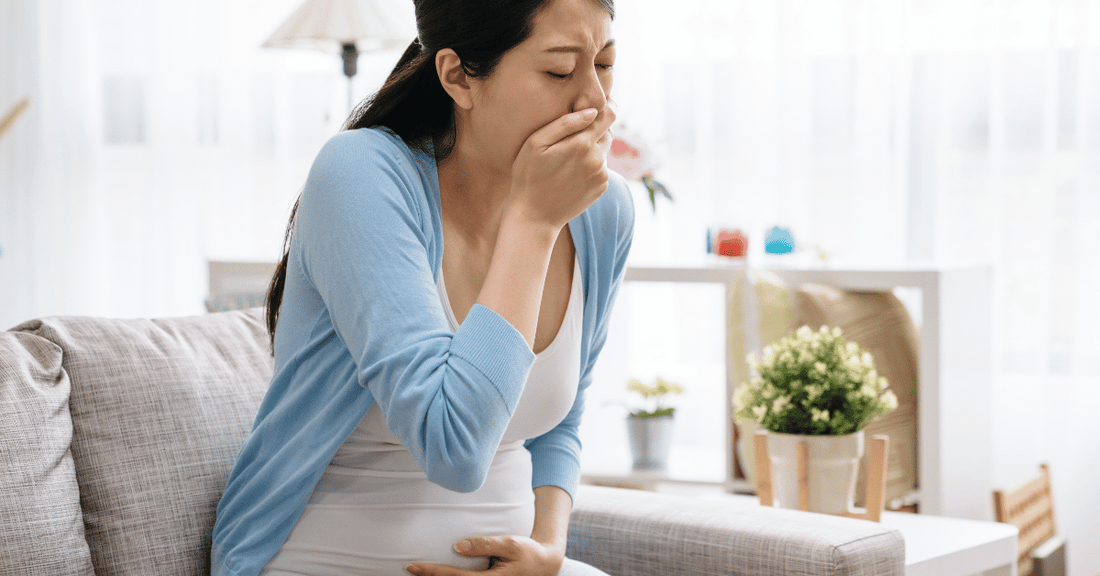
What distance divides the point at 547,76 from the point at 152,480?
60cm

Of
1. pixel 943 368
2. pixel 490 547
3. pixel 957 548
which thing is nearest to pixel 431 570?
pixel 490 547

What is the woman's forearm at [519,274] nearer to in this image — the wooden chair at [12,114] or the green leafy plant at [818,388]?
the green leafy plant at [818,388]

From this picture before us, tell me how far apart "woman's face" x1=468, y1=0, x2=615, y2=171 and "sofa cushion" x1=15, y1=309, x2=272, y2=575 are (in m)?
0.47

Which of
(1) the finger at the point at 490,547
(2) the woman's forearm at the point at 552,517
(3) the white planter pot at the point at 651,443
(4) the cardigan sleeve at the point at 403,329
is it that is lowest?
(3) the white planter pot at the point at 651,443

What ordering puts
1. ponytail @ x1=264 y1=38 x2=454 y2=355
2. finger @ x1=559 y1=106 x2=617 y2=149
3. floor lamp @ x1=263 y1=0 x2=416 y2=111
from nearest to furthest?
finger @ x1=559 y1=106 x2=617 y2=149 < ponytail @ x1=264 y1=38 x2=454 y2=355 < floor lamp @ x1=263 y1=0 x2=416 y2=111

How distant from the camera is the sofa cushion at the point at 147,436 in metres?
1.09

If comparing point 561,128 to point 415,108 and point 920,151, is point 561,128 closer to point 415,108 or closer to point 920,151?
point 415,108

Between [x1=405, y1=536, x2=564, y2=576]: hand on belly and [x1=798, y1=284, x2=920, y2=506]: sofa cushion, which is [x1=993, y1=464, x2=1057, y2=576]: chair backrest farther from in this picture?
[x1=405, y1=536, x2=564, y2=576]: hand on belly

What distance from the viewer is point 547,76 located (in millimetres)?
964

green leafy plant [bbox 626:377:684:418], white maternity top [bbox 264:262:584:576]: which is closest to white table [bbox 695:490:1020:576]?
white maternity top [bbox 264:262:584:576]

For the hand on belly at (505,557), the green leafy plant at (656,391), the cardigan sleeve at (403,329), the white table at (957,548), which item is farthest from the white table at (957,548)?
the green leafy plant at (656,391)

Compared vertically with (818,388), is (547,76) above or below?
above

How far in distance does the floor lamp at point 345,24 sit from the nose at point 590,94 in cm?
135

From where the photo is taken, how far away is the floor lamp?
7.34ft
